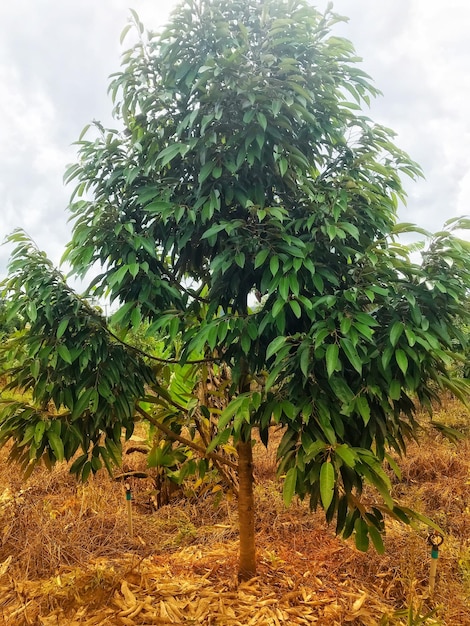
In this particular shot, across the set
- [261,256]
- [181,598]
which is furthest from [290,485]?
[181,598]

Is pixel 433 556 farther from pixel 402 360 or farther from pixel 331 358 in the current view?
pixel 331 358

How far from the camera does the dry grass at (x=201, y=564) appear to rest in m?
2.40

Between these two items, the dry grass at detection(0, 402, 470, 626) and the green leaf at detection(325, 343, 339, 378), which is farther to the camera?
the dry grass at detection(0, 402, 470, 626)

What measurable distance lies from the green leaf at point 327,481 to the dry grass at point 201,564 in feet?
3.68

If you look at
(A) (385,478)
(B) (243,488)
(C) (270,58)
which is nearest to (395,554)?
(B) (243,488)

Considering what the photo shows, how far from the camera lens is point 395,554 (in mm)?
3137

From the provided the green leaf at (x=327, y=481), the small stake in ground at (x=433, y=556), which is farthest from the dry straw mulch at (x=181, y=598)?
the green leaf at (x=327, y=481)

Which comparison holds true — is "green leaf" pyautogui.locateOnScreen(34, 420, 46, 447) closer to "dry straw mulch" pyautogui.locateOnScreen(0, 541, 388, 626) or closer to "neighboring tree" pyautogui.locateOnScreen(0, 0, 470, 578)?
"neighboring tree" pyautogui.locateOnScreen(0, 0, 470, 578)

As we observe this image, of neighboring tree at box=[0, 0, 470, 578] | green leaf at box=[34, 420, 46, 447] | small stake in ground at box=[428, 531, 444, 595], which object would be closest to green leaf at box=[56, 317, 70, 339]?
neighboring tree at box=[0, 0, 470, 578]

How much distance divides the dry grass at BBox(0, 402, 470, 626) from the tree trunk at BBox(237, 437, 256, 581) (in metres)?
0.10

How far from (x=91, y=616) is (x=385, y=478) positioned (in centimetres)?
168

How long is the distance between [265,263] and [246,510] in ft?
4.62

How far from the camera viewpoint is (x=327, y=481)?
5.21 feet

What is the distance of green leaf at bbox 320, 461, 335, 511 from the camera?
1.55 meters
